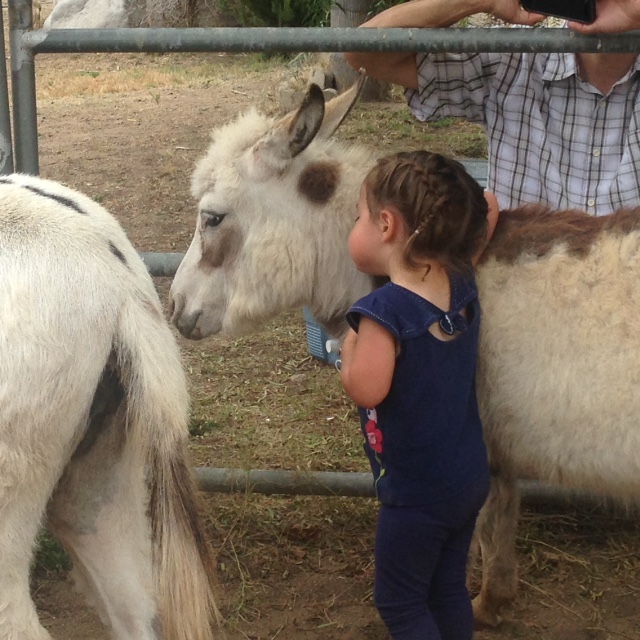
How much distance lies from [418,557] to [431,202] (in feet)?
2.72

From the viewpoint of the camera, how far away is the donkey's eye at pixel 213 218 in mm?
2668

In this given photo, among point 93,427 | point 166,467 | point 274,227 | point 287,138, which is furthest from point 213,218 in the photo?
point 166,467

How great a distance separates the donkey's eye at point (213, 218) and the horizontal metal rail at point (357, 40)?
476mm

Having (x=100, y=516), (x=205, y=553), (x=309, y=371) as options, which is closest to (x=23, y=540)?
(x=100, y=516)

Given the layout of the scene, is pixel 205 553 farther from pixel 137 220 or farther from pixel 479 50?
pixel 137 220

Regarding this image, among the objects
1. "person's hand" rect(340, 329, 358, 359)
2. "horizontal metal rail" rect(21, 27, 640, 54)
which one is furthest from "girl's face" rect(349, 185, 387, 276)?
"horizontal metal rail" rect(21, 27, 640, 54)

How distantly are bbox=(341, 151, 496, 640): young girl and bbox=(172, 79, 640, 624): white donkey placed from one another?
0.68 feet

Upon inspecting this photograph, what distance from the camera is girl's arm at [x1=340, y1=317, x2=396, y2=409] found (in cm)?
201

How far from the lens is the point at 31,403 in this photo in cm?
177

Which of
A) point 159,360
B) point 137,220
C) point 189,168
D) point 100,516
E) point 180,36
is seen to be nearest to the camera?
point 159,360

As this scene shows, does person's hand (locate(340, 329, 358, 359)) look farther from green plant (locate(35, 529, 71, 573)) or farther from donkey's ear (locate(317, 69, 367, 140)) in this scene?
green plant (locate(35, 529, 71, 573))

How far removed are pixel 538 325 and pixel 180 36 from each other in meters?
1.23

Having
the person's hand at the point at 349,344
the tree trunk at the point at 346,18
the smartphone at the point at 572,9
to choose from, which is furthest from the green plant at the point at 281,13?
the person's hand at the point at 349,344

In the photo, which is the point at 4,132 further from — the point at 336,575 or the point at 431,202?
the point at 336,575
